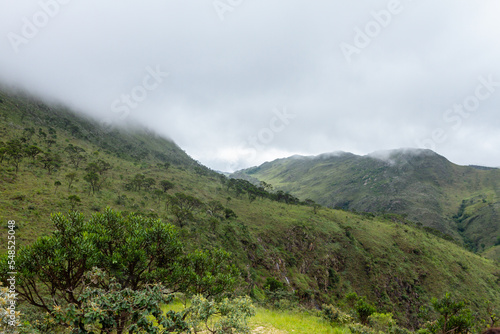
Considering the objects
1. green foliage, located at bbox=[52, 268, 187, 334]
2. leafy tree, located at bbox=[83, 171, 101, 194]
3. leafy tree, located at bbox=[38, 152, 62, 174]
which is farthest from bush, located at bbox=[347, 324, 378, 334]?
leafy tree, located at bbox=[38, 152, 62, 174]

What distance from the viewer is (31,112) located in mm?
92500

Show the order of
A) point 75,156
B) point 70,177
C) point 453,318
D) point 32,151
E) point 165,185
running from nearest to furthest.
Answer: point 453,318
point 70,177
point 32,151
point 75,156
point 165,185

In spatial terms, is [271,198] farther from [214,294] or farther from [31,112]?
[31,112]

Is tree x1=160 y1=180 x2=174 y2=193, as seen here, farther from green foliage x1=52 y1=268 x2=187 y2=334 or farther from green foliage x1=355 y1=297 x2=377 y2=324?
green foliage x1=52 y1=268 x2=187 y2=334

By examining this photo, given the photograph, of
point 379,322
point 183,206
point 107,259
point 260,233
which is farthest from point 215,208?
point 107,259

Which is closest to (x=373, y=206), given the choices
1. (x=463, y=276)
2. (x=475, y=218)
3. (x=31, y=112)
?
(x=475, y=218)

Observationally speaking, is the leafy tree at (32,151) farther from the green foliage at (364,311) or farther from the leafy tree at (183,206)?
the green foliage at (364,311)

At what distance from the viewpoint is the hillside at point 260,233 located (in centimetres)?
4121

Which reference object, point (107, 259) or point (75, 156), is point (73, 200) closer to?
point (107, 259)

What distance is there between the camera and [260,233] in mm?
62875

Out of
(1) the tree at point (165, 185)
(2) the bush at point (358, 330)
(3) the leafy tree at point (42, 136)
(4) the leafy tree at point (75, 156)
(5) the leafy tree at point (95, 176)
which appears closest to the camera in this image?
(2) the bush at point (358, 330)

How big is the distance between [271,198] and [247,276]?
67.9 metres

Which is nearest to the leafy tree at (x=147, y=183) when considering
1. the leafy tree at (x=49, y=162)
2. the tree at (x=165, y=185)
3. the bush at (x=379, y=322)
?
the tree at (x=165, y=185)

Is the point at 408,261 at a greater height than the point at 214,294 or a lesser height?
lesser
